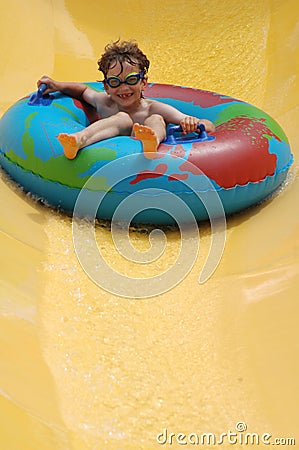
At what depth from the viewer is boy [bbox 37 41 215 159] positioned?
194 cm

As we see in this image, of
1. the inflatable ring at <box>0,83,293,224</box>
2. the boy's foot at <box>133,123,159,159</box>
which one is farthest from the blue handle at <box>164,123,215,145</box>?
the boy's foot at <box>133,123,159,159</box>

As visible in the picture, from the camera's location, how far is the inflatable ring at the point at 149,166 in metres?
1.94

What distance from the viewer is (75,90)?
2.40 meters

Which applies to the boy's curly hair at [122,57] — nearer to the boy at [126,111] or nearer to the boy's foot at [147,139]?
the boy at [126,111]

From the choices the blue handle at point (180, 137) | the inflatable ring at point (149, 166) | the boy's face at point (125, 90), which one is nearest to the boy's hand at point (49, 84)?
the inflatable ring at point (149, 166)

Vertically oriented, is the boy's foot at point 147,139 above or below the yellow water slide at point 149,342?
above

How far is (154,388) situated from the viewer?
135 centimetres

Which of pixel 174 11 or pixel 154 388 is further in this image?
pixel 174 11

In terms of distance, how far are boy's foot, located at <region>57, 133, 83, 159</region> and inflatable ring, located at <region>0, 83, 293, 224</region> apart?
0.03 m

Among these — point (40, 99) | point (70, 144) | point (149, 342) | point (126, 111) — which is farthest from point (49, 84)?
point (149, 342)

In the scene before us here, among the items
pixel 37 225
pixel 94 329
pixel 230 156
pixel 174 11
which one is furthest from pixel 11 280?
pixel 174 11

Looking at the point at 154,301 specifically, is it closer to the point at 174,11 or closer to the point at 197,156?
the point at 197,156

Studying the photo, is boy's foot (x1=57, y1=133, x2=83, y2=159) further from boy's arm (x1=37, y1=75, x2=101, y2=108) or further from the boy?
boy's arm (x1=37, y1=75, x2=101, y2=108)

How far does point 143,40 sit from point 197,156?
2091 millimetres
